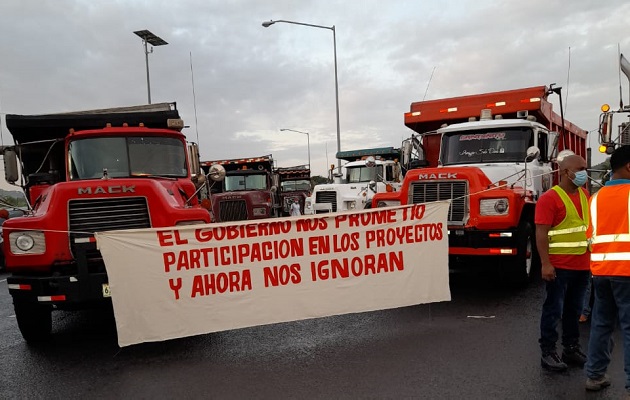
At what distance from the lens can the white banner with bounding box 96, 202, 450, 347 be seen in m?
4.90

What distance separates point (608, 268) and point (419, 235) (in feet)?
7.78

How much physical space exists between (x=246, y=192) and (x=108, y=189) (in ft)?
32.1

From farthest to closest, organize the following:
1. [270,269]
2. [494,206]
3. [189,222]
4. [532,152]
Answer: [532,152]
[494,206]
[189,222]
[270,269]

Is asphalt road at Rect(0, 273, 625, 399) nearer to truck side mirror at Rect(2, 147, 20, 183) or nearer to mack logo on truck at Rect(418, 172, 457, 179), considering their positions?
mack logo on truck at Rect(418, 172, 457, 179)

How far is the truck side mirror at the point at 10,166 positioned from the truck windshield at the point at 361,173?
10.4 meters

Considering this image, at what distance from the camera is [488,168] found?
8.02 meters

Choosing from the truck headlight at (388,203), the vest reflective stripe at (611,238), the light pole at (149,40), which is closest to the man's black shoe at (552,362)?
the vest reflective stripe at (611,238)

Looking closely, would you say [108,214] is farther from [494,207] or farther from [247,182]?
[247,182]

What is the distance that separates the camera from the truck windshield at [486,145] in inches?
326

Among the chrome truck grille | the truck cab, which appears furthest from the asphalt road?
the truck cab

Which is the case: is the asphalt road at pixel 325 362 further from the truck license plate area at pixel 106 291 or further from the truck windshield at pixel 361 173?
the truck windshield at pixel 361 173

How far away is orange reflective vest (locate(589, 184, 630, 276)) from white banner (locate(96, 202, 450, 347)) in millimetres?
2237

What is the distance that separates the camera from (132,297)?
192 inches

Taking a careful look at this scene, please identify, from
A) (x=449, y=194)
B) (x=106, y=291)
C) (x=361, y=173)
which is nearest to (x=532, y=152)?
(x=449, y=194)
